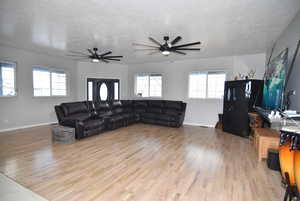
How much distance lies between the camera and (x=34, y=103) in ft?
18.8

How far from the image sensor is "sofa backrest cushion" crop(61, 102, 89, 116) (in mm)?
4733

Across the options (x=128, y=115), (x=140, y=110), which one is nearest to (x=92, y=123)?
(x=128, y=115)

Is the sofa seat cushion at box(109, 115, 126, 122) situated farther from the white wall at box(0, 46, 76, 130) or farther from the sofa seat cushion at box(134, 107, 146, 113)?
the white wall at box(0, 46, 76, 130)

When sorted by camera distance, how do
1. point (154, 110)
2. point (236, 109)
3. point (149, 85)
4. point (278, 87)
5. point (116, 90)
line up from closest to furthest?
point (278, 87) → point (236, 109) → point (154, 110) → point (149, 85) → point (116, 90)

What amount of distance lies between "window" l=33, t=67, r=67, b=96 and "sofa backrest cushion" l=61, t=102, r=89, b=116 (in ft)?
6.38

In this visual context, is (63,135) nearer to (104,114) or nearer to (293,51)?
(104,114)

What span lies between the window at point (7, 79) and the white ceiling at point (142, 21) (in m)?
0.94

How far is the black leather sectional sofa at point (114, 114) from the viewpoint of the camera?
450cm

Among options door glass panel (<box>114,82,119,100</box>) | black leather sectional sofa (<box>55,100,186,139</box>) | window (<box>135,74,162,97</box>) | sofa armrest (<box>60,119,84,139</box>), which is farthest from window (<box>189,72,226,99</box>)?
sofa armrest (<box>60,119,84,139</box>)

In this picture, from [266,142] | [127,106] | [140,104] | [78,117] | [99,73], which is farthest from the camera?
[99,73]

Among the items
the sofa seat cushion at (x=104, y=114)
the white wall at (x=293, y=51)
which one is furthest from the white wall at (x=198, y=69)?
the sofa seat cushion at (x=104, y=114)

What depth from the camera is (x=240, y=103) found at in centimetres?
485

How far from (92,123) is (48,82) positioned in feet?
10.1

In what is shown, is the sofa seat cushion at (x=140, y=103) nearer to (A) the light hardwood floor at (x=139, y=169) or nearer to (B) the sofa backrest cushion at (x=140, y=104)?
(B) the sofa backrest cushion at (x=140, y=104)
